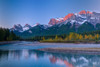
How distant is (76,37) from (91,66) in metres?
149

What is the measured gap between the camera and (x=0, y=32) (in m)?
130

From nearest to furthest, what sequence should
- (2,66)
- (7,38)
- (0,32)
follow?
(2,66)
(0,32)
(7,38)

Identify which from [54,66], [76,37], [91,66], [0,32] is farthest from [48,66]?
[76,37]

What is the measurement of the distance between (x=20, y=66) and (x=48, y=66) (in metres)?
5.82

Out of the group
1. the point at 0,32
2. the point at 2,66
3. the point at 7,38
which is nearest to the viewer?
the point at 2,66

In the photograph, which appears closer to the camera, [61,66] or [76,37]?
[61,66]

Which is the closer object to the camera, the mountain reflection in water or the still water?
the mountain reflection in water

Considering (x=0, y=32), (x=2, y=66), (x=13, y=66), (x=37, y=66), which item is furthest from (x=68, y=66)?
(x=0, y=32)

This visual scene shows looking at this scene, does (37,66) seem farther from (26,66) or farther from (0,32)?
(0,32)

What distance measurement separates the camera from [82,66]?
90.9 feet

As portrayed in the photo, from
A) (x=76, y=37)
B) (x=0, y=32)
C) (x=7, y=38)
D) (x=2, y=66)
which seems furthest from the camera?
(x=76, y=37)

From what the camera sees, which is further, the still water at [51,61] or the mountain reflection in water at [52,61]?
the still water at [51,61]

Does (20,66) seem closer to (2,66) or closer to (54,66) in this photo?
(2,66)

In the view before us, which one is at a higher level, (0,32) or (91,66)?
(0,32)
